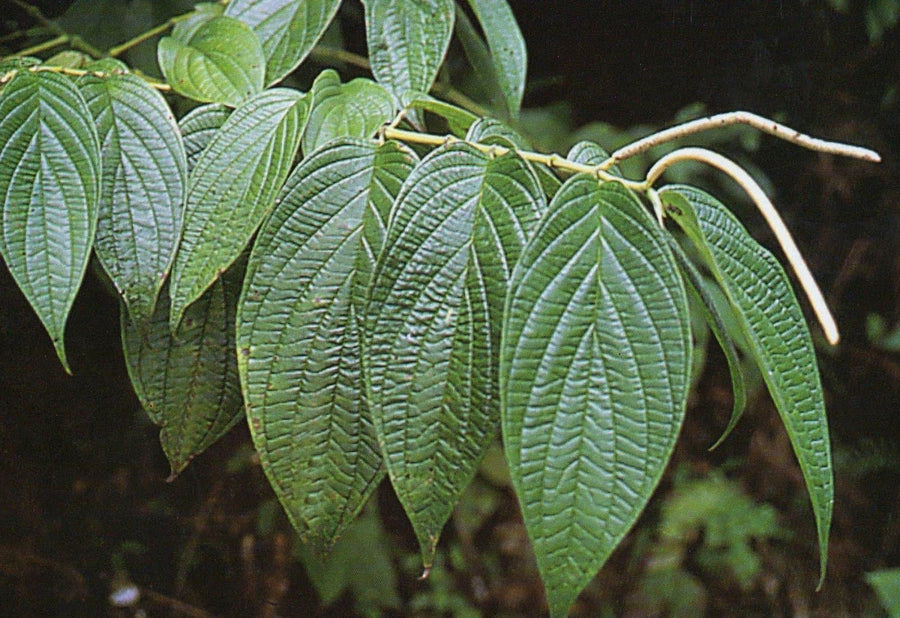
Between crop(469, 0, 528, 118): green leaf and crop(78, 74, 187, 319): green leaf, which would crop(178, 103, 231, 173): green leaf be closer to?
crop(78, 74, 187, 319): green leaf

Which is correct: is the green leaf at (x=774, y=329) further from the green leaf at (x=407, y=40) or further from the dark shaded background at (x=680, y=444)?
the dark shaded background at (x=680, y=444)

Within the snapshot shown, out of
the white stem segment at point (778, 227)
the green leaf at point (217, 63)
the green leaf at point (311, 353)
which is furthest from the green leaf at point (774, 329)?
the green leaf at point (217, 63)

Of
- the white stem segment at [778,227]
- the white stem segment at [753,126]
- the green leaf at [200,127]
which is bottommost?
the green leaf at [200,127]

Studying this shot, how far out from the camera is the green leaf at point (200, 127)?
0.48 meters

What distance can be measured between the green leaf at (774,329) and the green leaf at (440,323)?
85 millimetres

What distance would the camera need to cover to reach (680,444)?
65.2 inches

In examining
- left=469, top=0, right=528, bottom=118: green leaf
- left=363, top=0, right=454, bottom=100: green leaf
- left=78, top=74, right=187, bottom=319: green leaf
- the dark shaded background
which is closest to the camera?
left=78, top=74, right=187, bottom=319: green leaf

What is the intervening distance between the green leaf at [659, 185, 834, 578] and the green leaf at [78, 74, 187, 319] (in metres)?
0.25

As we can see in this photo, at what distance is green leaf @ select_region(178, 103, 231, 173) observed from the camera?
18.8 inches

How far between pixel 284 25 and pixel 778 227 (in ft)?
1.28

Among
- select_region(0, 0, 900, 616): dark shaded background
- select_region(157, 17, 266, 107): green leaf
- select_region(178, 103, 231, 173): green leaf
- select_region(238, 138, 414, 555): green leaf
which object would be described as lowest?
select_region(0, 0, 900, 616): dark shaded background

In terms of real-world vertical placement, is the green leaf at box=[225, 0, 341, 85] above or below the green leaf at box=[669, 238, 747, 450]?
above

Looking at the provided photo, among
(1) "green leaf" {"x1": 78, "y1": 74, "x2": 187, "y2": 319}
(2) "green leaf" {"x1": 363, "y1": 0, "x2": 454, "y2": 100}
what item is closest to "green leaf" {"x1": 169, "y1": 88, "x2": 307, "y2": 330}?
(1) "green leaf" {"x1": 78, "y1": 74, "x2": 187, "y2": 319}

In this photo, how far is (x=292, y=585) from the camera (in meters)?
1.25
